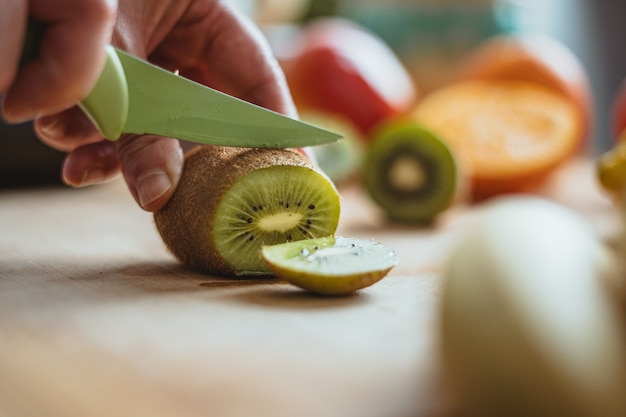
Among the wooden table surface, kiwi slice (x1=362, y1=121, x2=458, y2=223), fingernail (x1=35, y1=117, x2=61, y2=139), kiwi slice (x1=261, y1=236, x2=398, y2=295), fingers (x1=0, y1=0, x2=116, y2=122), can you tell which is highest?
kiwi slice (x1=362, y1=121, x2=458, y2=223)

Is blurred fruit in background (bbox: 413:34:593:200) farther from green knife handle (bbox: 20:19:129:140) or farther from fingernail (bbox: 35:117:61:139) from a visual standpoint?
green knife handle (bbox: 20:19:129:140)

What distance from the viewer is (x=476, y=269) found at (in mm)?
928

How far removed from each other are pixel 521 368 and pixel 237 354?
370mm

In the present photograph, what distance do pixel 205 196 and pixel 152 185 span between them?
0.33 feet

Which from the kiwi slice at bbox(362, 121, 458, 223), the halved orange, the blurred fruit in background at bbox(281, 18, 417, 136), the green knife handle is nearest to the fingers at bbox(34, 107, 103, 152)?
the green knife handle

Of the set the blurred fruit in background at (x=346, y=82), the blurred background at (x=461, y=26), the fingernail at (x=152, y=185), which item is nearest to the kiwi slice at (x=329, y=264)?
the fingernail at (x=152, y=185)

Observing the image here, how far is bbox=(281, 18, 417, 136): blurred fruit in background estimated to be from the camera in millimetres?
3293

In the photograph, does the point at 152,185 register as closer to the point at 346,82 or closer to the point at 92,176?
the point at 92,176

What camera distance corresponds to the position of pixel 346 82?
3.30 meters

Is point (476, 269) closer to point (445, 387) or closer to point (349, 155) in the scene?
point (445, 387)

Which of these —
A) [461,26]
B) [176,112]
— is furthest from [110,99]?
[461,26]

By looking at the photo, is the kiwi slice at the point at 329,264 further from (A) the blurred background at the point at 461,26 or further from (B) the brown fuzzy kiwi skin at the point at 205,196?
(A) the blurred background at the point at 461,26

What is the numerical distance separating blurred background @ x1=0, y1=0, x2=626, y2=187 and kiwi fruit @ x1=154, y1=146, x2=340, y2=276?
8.09 ft

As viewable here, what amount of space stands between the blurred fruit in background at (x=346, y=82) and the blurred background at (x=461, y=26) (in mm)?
465
